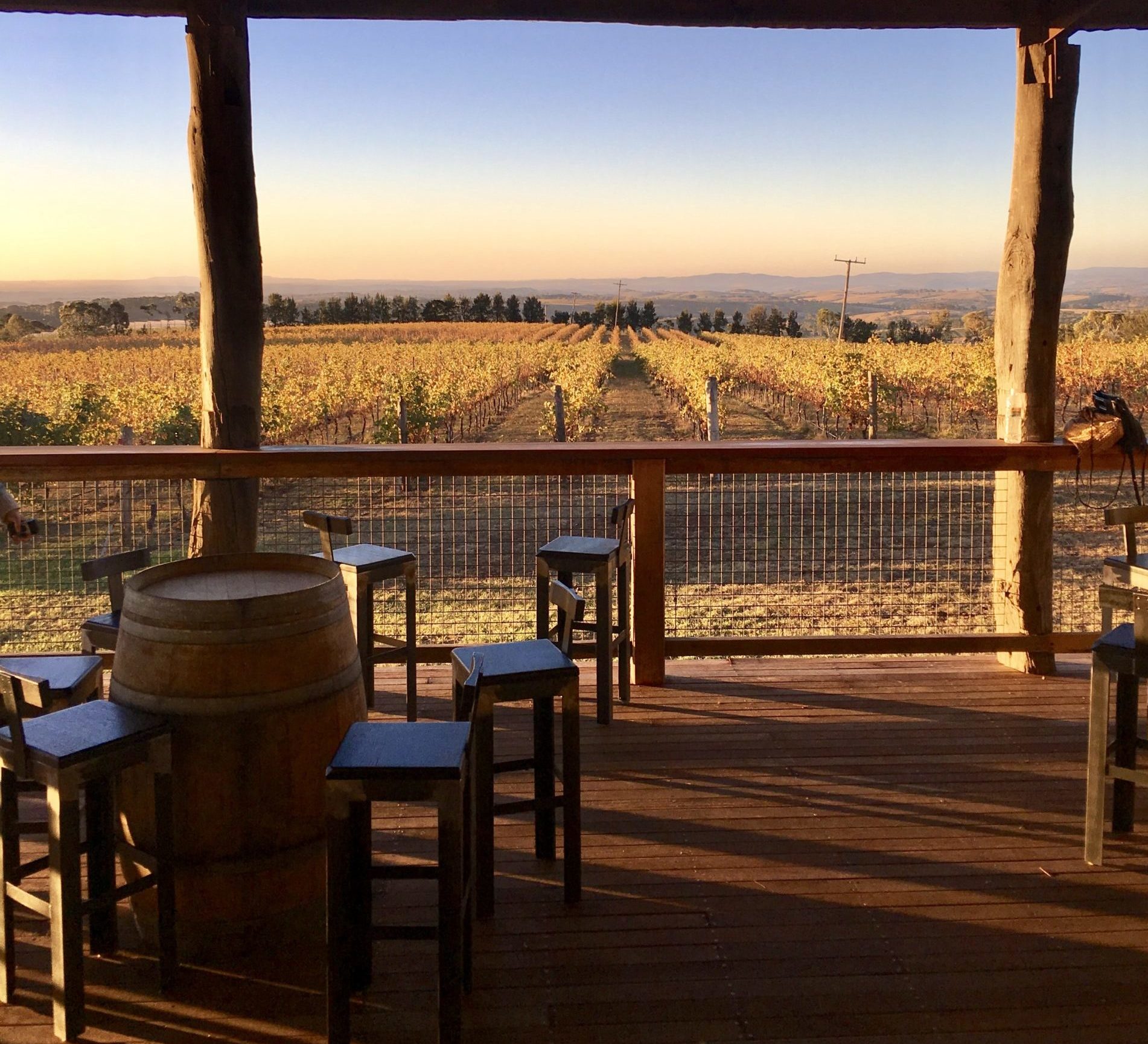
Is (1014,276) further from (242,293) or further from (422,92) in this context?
(422,92)

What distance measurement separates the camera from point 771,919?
2457 mm

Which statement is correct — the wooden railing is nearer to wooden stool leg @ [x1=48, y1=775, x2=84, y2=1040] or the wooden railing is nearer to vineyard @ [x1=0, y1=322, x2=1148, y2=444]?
wooden stool leg @ [x1=48, y1=775, x2=84, y2=1040]

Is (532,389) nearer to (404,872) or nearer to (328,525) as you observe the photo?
(328,525)

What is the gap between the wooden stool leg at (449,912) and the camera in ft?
6.28

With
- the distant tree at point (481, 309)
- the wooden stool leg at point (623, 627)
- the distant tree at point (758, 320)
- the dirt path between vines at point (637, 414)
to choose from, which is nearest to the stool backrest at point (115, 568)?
the wooden stool leg at point (623, 627)

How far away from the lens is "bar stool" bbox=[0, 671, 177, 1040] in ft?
6.55

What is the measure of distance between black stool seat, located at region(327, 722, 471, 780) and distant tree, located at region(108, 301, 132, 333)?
57955mm

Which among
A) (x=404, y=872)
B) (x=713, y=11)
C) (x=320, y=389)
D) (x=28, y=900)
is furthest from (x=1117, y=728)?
(x=320, y=389)

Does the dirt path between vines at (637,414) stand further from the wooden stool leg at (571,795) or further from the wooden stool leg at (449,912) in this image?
the wooden stool leg at (449,912)

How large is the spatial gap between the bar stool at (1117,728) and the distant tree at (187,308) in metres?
50.6

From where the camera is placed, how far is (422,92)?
125ft

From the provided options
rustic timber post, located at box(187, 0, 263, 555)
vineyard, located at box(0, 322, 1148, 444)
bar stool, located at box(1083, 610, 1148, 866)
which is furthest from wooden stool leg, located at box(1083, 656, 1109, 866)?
vineyard, located at box(0, 322, 1148, 444)

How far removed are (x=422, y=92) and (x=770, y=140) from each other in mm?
13256

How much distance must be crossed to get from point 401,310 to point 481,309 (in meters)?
4.49
